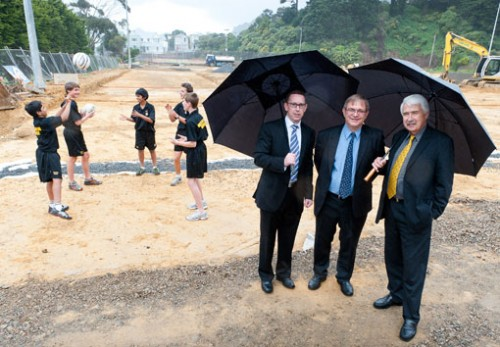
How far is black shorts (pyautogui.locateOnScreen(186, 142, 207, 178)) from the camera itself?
527 centimetres

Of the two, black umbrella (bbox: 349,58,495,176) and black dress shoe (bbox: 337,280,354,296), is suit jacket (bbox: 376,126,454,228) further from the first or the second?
black dress shoe (bbox: 337,280,354,296)

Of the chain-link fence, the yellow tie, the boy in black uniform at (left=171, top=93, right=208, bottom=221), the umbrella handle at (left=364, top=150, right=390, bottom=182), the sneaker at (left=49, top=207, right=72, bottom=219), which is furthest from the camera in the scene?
the chain-link fence

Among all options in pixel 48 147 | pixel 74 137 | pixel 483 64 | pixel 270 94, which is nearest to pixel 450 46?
pixel 483 64

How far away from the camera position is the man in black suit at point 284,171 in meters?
3.26

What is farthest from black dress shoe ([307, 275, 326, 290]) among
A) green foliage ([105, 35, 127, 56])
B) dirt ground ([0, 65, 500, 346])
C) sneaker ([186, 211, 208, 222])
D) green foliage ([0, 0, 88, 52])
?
green foliage ([105, 35, 127, 56])

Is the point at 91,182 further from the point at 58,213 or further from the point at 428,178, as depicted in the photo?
the point at 428,178

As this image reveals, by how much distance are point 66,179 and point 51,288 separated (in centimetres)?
394

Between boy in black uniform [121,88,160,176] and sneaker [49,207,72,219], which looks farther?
boy in black uniform [121,88,160,176]

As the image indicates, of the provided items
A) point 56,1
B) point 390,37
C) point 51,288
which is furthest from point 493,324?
point 390,37

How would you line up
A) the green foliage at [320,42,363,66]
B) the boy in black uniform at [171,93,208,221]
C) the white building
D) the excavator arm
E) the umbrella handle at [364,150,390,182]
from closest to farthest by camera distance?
the umbrella handle at [364,150,390,182]
the boy in black uniform at [171,93,208,221]
the excavator arm
the green foliage at [320,42,363,66]
the white building

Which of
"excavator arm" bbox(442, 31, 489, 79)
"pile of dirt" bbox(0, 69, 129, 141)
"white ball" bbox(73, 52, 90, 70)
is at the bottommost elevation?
"pile of dirt" bbox(0, 69, 129, 141)

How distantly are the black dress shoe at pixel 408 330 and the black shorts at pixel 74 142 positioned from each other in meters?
5.87

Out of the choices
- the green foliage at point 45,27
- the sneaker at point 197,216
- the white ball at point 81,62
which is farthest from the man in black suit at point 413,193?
the green foliage at point 45,27

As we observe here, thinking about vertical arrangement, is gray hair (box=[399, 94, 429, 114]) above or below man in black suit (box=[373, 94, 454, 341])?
above
